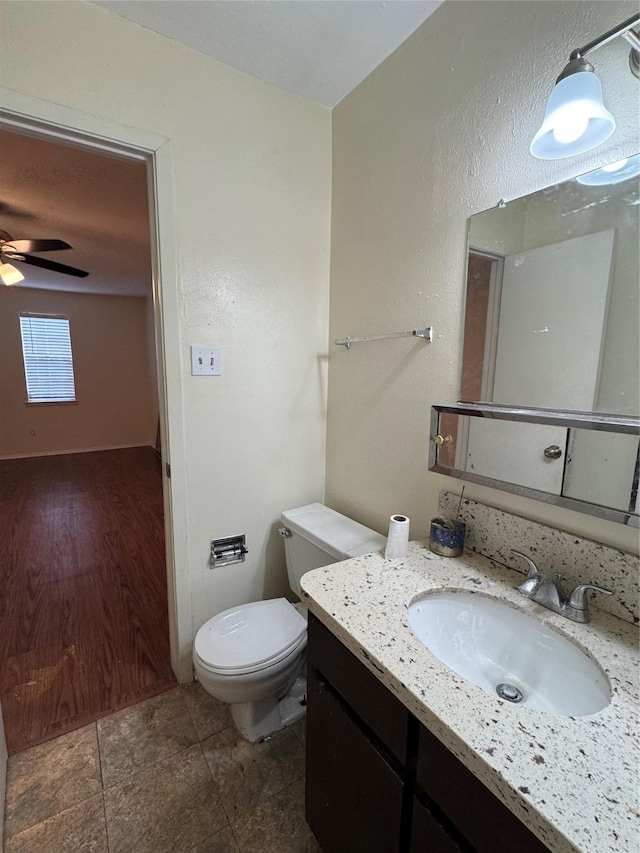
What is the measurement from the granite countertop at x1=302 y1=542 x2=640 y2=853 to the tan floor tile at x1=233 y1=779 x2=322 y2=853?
0.78m

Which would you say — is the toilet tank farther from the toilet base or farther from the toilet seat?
the toilet base

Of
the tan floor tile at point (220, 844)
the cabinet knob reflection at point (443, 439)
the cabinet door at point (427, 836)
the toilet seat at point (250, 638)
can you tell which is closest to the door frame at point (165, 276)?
the toilet seat at point (250, 638)

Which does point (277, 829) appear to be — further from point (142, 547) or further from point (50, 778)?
point (142, 547)

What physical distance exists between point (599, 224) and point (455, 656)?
3.26ft

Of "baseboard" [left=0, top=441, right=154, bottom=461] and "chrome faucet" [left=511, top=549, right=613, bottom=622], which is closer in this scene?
"chrome faucet" [left=511, top=549, right=613, bottom=622]

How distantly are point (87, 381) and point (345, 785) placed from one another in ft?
19.7

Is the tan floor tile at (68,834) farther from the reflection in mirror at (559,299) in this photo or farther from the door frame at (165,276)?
the reflection in mirror at (559,299)

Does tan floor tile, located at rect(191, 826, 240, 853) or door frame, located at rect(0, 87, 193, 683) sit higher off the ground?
door frame, located at rect(0, 87, 193, 683)

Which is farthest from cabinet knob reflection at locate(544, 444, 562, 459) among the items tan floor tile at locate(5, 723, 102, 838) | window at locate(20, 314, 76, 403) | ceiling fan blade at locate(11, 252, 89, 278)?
window at locate(20, 314, 76, 403)

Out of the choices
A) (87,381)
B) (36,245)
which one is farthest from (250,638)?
(87,381)

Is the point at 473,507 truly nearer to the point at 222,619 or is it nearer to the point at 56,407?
the point at 222,619

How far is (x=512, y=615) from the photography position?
0.85 metres

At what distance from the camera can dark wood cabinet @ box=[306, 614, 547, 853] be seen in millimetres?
557

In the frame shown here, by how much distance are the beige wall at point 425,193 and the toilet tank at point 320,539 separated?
0.32 ft
